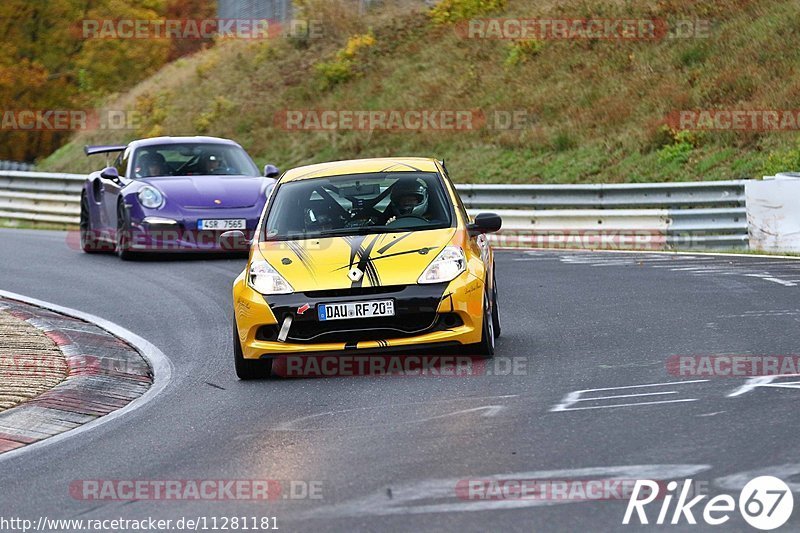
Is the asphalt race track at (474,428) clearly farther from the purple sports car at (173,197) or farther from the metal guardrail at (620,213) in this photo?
the metal guardrail at (620,213)

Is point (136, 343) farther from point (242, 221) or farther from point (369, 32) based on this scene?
point (369, 32)

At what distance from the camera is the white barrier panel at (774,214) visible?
1709 centimetres

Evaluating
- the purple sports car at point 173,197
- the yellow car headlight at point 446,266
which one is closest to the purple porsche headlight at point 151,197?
the purple sports car at point 173,197

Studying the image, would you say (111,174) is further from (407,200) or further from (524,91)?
(524,91)

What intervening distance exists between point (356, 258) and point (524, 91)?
22.0m

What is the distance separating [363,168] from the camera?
10625 mm

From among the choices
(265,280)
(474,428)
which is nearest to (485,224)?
(265,280)

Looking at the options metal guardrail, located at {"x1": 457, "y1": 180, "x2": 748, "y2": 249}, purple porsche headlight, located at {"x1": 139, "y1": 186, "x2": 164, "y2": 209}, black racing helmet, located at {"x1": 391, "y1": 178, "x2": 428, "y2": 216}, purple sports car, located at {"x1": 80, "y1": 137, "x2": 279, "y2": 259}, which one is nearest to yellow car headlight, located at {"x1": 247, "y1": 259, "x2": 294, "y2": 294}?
black racing helmet, located at {"x1": 391, "y1": 178, "x2": 428, "y2": 216}

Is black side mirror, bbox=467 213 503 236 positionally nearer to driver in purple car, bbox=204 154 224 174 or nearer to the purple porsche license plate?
the purple porsche license plate

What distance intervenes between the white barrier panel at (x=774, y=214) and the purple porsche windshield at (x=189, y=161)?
21.2 ft

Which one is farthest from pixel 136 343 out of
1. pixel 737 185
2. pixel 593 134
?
pixel 593 134

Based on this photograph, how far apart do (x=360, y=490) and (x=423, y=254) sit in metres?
3.62

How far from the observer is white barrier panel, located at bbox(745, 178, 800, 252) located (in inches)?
673

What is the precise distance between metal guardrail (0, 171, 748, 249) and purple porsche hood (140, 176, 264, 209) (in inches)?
183
